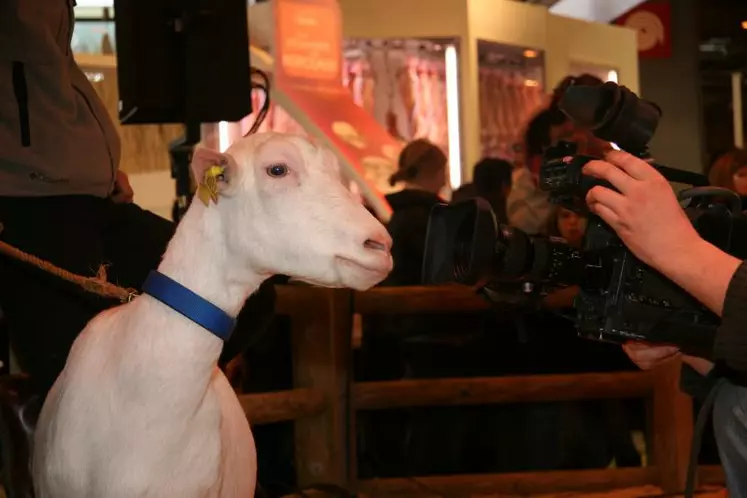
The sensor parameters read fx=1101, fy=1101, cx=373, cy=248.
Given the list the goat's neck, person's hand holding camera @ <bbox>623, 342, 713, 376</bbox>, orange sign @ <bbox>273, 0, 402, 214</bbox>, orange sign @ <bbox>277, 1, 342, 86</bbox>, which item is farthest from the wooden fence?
orange sign @ <bbox>277, 1, 342, 86</bbox>

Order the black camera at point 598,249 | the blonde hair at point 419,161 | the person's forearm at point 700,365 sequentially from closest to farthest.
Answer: the black camera at point 598,249, the person's forearm at point 700,365, the blonde hair at point 419,161

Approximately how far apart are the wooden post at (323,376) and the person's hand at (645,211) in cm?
196

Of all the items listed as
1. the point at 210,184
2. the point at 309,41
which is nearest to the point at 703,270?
the point at 210,184

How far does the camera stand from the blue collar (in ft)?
5.13

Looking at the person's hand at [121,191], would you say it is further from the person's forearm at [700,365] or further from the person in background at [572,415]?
the person in background at [572,415]

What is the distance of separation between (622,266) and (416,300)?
6.13 feet

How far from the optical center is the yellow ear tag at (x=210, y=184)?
1537 mm

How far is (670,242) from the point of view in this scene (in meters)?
1.54

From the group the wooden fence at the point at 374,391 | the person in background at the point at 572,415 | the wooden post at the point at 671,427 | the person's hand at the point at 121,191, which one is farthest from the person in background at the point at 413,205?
the person's hand at the point at 121,191

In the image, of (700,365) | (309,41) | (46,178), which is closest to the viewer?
(46,178)

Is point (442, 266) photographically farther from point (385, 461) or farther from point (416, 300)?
point (385, 461)

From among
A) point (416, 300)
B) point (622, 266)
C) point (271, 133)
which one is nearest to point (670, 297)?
point (622, 266)

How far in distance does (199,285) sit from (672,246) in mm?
673

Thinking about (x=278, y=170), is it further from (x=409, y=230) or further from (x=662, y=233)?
(x=409, y=230)
